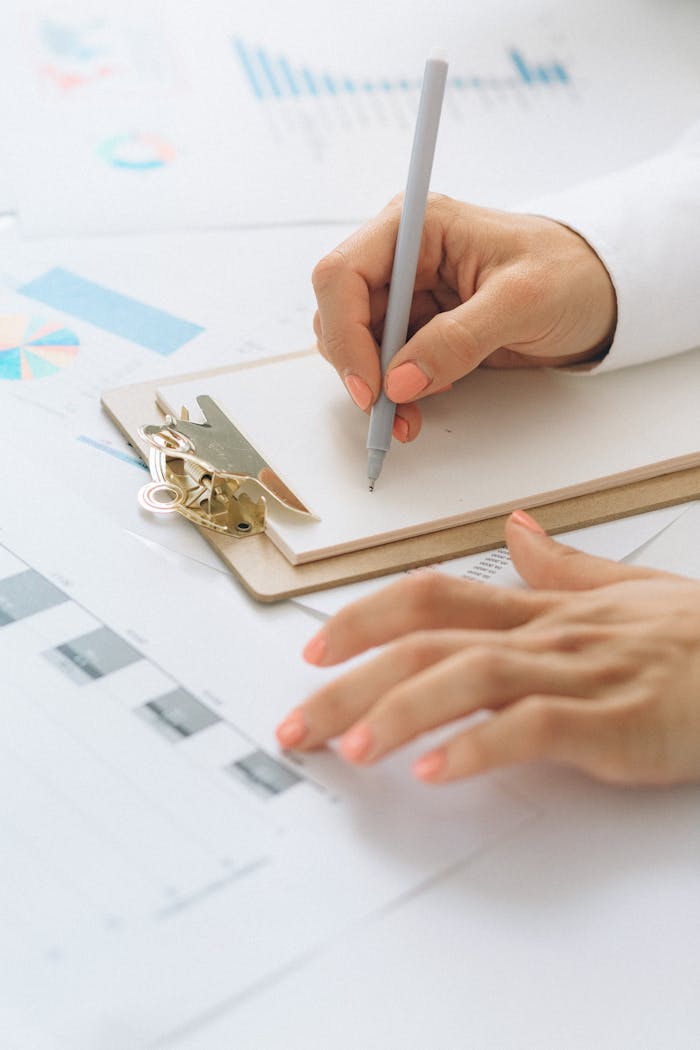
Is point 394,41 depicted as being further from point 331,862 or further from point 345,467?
point 331,862

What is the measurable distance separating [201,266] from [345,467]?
33 cm

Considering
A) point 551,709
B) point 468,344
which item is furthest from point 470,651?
point 468,344

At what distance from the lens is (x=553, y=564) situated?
616 millimetres

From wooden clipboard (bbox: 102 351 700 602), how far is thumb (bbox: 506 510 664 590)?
1.4 inches

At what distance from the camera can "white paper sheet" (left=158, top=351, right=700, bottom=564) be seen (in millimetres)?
676

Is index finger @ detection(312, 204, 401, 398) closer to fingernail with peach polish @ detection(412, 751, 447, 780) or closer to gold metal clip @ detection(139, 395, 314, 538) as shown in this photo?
gold metal clip @ detection(139, 395, 314, 538)

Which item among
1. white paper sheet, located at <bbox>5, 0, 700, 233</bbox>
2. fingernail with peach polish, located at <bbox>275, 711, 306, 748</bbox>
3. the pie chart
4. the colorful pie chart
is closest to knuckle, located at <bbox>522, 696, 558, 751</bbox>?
fingernail with peach polish, located at <bbox>275, 711, 306, 748</bbox>

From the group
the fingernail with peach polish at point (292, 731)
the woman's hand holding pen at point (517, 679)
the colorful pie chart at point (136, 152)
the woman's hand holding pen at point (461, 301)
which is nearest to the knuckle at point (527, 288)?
the woman's hand holding pen at point (461, 301)

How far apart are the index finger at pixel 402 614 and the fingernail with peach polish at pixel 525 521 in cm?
9

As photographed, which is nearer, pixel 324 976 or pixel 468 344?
pixel 324 976

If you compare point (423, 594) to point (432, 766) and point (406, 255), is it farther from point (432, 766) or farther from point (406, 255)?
point (406, 255)

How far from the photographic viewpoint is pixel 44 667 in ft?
1.85

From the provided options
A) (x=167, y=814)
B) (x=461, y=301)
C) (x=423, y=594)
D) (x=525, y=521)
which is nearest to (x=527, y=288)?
(x=461, y=301)

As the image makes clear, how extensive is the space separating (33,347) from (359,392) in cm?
29
